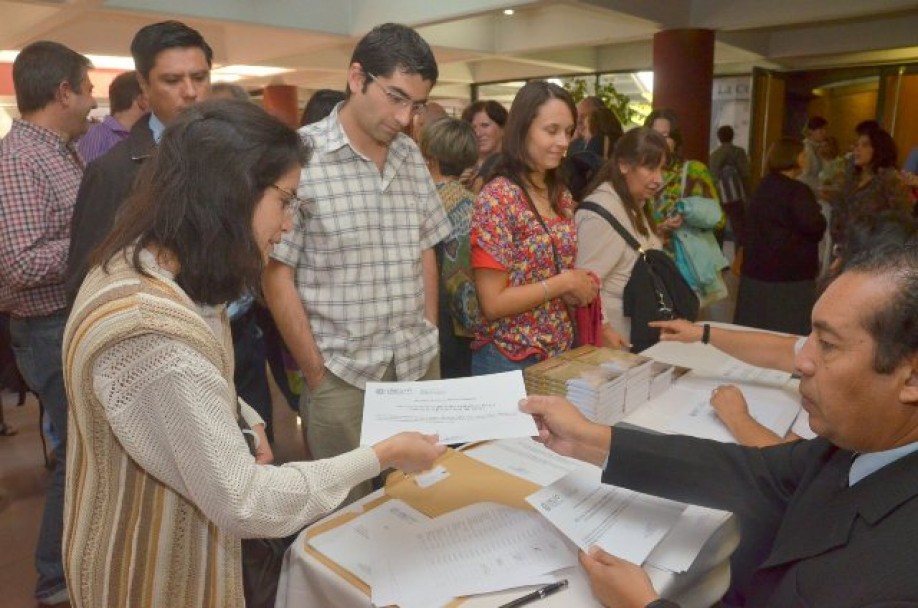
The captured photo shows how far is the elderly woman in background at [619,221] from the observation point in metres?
2.36

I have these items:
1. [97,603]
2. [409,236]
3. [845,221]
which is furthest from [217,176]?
[845,221]

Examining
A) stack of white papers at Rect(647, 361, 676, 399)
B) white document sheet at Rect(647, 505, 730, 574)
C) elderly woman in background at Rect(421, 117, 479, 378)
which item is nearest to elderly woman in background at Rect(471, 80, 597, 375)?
elderly woman in background at Rect(421, 117, 479, 378)

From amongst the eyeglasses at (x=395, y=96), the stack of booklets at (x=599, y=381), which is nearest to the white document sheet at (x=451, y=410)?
the stack of booklets at (x=599, y=381)

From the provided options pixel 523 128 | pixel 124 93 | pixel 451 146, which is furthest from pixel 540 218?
pixel 124 93

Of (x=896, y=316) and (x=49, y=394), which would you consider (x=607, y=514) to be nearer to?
(x=896, y=316)

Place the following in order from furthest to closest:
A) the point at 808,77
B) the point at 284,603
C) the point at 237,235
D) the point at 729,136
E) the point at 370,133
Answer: the point at 808,77 → the point at 729,136 → the point at 370,133 → the point at 284,603 → the point at 237,235

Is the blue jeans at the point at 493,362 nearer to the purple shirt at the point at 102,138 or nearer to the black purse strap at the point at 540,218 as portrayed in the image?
the black purse strap at the point at 540,218

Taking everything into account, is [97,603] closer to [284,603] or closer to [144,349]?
[284,603]

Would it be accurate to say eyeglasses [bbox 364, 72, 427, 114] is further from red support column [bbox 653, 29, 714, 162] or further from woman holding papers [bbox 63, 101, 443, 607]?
red support column [bbox 653, 29, 714, 162]

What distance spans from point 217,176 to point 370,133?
78cm

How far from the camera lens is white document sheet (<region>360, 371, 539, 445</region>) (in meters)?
1.23

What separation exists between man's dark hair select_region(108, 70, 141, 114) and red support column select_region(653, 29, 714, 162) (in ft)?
16.4

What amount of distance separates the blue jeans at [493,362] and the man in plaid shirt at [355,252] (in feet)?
1.16

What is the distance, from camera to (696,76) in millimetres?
6738
